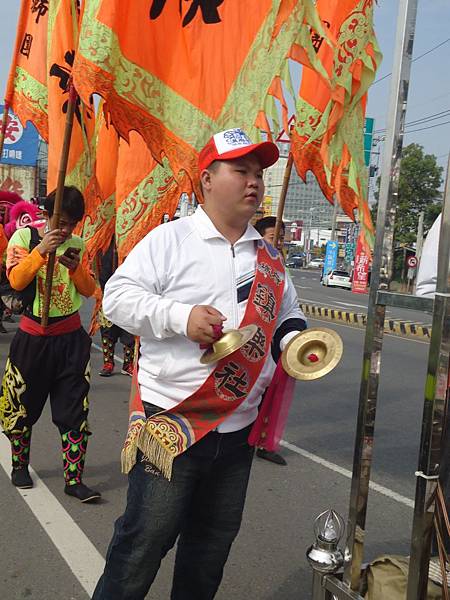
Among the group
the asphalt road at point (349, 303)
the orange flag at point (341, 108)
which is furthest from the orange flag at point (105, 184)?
the asphalt road at point (349, 303)

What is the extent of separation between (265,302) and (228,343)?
30cm

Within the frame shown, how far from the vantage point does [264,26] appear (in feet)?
12.8

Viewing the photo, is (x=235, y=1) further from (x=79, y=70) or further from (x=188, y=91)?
(x=79, y=70)

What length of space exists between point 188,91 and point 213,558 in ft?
9.28

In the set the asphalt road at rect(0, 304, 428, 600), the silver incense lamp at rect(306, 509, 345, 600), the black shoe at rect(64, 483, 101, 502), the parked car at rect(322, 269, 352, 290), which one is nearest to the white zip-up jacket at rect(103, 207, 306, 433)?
the silver incense lamp at rect(306, 509, 345, 600)

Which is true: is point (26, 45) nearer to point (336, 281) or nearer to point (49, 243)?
point (49, 243)

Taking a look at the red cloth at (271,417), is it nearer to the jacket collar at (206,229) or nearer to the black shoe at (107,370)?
the jacket collar at (206,229)

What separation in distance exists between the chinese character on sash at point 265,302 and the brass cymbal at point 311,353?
112mm

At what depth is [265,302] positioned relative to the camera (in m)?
2.08

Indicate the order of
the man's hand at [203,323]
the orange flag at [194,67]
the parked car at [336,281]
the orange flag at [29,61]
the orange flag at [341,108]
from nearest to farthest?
1. the man's hand at [203,323]
2. the orange flag at [194,67]
3. the orange flag at [341,108]
4. the orange flag at [29,61]
5. the parked car at [336,281]

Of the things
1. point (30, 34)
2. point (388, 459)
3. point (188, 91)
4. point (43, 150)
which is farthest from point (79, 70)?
point (43, 150)

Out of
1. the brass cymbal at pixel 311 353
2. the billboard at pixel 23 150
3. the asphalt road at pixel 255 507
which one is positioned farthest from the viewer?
the billboard at pixel 23 150

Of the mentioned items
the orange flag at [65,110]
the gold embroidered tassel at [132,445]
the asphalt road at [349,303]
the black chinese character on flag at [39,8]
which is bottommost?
the asphalt road at [349,303]

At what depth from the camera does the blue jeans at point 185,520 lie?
6.43ft
